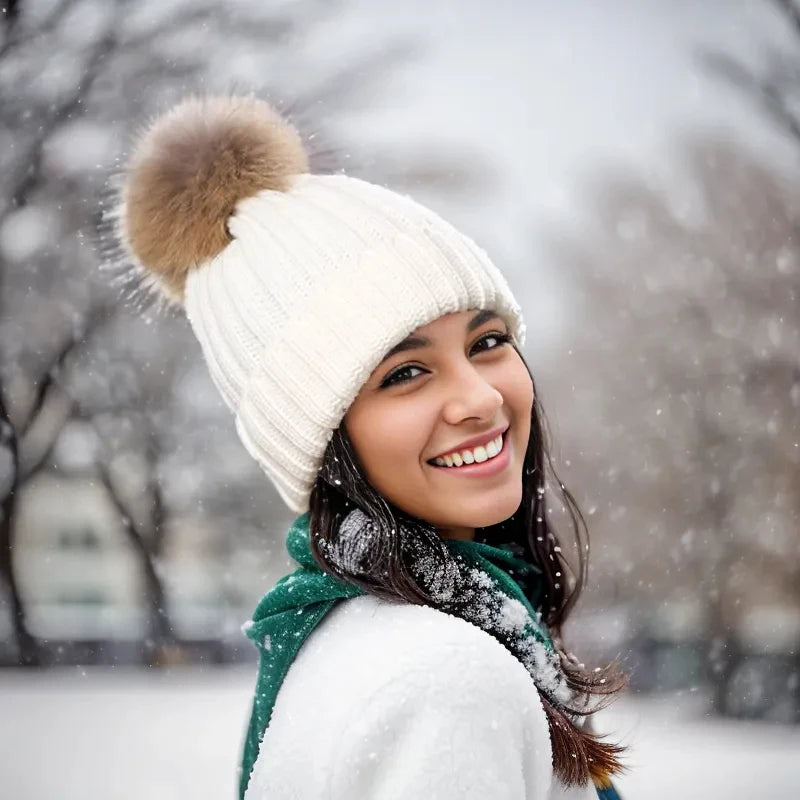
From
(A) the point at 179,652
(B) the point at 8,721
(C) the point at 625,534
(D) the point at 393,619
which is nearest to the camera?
(D) the point at 393,619

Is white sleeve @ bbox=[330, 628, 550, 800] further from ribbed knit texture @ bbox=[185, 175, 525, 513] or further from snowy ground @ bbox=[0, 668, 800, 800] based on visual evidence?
snowy ground @ bbox=[0, 668, 800, 800]

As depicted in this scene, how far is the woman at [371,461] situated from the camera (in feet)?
3.01

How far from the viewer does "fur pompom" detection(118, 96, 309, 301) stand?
4.49ft

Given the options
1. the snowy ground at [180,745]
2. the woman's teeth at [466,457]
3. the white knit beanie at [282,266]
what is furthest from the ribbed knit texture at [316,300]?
the snowy ground at [180,745]

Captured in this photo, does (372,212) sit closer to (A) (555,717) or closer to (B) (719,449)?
(A) (555,717)

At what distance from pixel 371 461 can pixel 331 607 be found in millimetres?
202

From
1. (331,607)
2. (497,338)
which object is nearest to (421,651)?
(331,607)

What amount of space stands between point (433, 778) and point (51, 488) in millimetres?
6175

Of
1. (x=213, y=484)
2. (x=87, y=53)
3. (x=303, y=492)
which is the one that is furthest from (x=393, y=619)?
(x=213, y=484)

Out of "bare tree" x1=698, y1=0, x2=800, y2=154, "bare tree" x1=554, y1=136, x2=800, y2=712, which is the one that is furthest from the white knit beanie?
"bare tree" x1=554, y1=136, x2=800, y2=712

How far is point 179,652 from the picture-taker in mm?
6637

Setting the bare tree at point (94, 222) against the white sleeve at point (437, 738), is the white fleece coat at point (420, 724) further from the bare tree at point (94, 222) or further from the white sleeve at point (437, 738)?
the bare tree at point (94, 222)

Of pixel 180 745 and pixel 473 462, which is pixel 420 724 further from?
pixel 180 745

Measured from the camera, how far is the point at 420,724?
2.95ft
